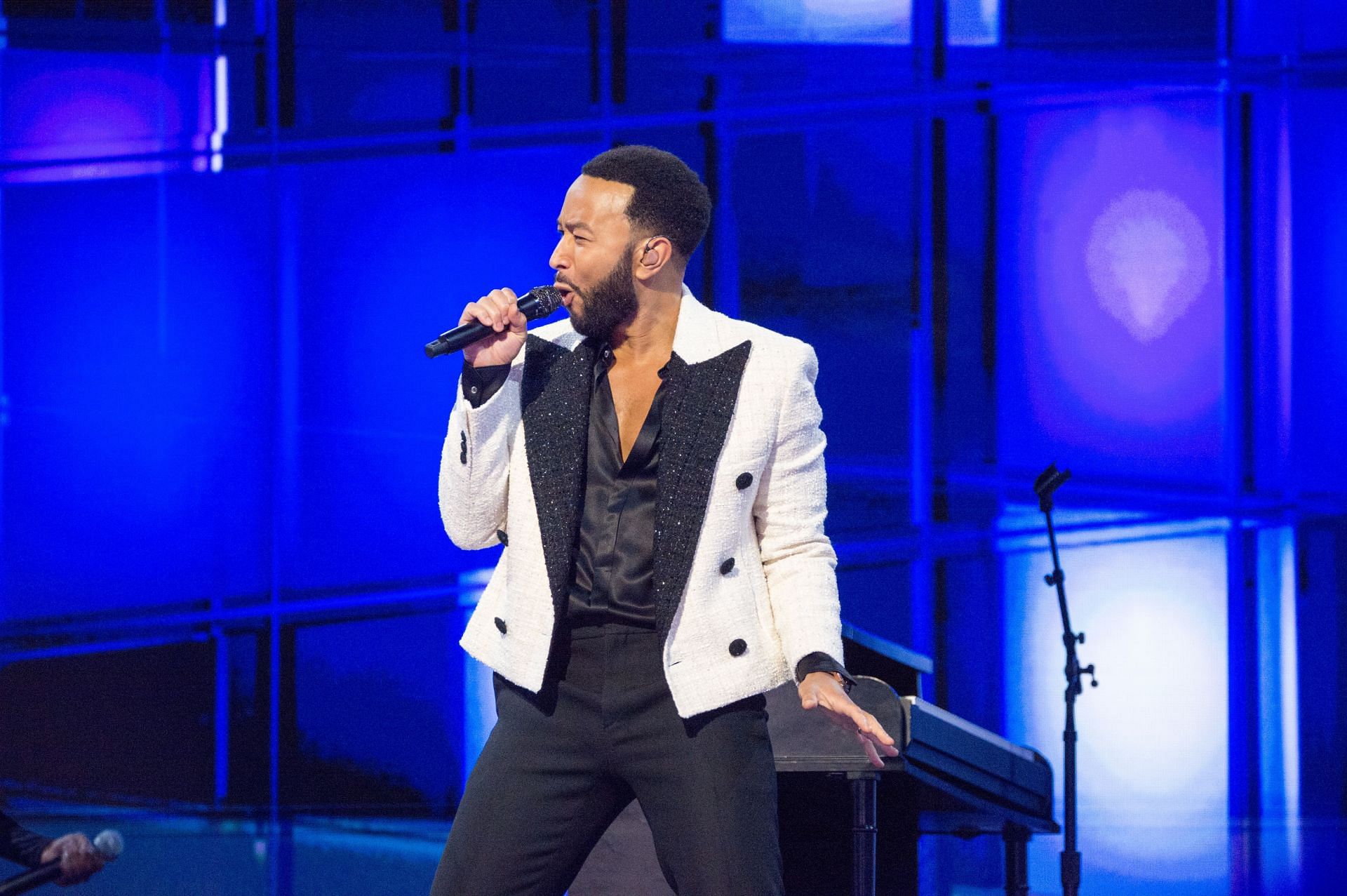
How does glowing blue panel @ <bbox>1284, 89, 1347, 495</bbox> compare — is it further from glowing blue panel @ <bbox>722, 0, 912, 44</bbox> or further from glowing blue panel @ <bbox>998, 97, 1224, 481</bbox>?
glowing blue panel @ <bbox>722, 0, 912, 44</bbox>

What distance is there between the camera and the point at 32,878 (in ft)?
4.03

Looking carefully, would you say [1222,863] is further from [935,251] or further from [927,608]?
[935,251]

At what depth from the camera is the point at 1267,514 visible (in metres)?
6.04

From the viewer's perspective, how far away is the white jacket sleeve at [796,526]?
1919 mm

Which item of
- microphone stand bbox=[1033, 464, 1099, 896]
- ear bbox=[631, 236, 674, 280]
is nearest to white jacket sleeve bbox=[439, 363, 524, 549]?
ear bbox=[631, 236, 674, 280]

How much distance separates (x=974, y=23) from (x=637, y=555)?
4.84m

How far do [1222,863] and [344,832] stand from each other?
3.18 metres

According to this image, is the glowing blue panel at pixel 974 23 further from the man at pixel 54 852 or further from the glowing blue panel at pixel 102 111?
the man at pixel 54 852

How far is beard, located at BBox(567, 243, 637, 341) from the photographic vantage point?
6.54 ft

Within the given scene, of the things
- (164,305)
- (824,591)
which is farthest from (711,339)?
(164,305)

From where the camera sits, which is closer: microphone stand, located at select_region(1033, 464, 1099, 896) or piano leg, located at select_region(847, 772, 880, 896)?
piano leg, located at select_region(847, 772, 880, 896)

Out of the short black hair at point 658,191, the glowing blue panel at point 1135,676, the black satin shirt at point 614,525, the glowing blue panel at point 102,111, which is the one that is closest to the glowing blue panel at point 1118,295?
the glowing blue panel at point 1135,676

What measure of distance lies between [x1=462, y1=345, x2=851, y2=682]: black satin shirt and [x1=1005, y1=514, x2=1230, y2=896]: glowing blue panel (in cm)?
433

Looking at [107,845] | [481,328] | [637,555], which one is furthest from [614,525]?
[107,845]
